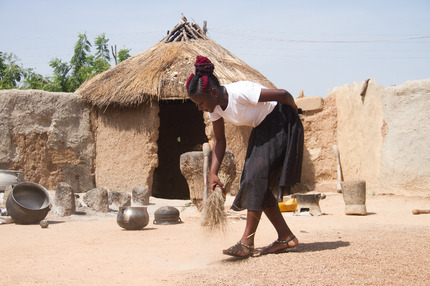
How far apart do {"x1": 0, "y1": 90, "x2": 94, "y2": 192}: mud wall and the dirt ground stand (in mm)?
4426

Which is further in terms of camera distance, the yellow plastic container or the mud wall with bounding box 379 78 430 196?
the mud wall with bounding box 379 78 430 196

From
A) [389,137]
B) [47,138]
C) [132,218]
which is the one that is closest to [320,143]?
[389,137]

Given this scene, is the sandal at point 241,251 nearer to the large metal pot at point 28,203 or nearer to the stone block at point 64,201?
the large metal pot at point 28,203

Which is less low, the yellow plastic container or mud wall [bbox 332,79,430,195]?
mud wall [bbox 332,79,430,195]

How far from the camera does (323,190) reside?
411 inches

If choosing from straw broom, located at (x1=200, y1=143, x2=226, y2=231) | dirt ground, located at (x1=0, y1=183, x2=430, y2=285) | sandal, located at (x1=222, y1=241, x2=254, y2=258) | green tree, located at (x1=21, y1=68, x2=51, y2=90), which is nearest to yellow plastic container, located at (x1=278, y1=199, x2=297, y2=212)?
dirt ground, located at (x1=0, y1=183, x2=430, y2=285)

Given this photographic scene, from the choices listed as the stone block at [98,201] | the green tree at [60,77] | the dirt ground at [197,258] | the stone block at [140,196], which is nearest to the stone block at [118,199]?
the stone block at [140,196]

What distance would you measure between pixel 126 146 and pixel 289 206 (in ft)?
13.3

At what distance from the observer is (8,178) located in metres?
8.40

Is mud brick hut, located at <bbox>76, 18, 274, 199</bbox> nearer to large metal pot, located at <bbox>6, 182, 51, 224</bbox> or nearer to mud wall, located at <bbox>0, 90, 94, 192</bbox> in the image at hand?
mud wall, located at <bbox>0, 90, 94, 192</bbox>

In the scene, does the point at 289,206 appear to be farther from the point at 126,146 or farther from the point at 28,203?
the point at 126,146

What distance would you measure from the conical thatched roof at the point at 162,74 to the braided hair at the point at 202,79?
6361 millimetres

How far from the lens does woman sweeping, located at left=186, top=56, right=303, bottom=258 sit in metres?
3.23

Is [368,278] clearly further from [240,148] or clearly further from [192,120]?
[192,120]
